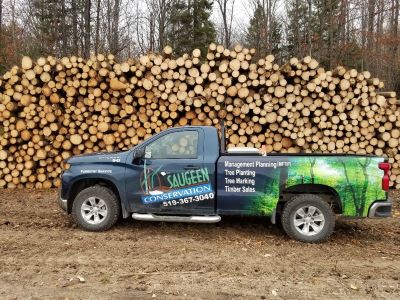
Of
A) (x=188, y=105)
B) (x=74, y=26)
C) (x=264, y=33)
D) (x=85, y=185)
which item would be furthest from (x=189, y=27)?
(x=85, y=185)

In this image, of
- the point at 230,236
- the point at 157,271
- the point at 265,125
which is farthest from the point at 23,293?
the point at 265,125

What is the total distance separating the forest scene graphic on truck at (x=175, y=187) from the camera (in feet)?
21.3

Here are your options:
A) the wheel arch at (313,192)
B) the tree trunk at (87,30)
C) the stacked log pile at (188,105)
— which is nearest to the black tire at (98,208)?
the wheel arch at (313,192)

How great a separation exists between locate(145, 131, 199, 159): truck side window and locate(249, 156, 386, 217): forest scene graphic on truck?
139 centimetres

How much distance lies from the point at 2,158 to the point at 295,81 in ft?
25.4

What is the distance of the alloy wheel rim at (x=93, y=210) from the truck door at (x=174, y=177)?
0.53m

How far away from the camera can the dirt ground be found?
452 cm

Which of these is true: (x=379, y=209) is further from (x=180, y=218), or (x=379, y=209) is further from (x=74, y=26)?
(x=74, y=26)

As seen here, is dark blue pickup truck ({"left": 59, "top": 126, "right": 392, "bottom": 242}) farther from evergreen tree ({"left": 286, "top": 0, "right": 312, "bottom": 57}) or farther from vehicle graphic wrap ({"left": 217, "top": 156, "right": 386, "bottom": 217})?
evergreen tree ({"left": 286, "top": 0, "right": 312, "bottom": 57})

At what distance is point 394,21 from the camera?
82.8 ft

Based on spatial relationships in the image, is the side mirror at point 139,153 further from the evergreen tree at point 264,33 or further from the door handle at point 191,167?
the evergreen tree at point 264,33

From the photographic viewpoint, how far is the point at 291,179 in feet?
20.5

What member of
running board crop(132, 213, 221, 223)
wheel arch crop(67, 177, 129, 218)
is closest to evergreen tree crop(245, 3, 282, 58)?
wheel arch crop(67, 177, 129, 218)

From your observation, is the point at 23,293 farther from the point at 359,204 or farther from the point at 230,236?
the point at 359,204
